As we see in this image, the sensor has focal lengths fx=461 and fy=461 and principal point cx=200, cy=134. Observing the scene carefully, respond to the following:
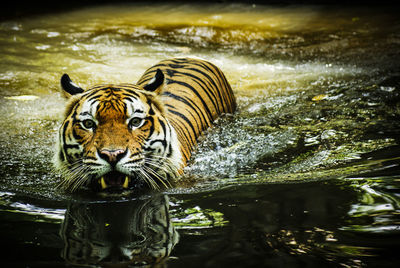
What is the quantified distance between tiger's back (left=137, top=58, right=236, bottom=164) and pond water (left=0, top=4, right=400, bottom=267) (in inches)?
5.4

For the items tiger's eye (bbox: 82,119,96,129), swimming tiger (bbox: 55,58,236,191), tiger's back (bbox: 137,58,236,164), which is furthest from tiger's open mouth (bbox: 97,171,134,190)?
tiger's back (bbox: 137,58,236,164)

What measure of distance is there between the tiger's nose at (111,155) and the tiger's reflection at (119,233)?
252 millimetres

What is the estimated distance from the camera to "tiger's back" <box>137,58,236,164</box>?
11.6 feet

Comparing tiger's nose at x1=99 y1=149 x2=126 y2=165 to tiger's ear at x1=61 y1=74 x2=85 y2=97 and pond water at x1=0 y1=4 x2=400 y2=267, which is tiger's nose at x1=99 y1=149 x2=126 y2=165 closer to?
pond water at x1=0 y1=4 x2=400 y2=267

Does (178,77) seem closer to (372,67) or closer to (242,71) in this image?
(242,71)

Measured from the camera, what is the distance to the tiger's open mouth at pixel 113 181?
2660mm

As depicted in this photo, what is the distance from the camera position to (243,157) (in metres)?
3.40

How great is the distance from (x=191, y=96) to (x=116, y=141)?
58.9 inches

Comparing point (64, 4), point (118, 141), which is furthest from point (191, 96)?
point (64, 4)

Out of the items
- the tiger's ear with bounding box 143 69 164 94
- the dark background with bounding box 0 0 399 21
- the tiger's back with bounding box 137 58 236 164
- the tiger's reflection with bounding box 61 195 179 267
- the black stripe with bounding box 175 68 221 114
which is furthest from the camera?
the dark background with bounding box 0 0 399 21

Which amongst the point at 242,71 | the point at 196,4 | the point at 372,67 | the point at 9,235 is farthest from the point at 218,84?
the point at 196,4

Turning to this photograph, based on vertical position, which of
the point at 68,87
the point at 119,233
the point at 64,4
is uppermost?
the point at 64,4

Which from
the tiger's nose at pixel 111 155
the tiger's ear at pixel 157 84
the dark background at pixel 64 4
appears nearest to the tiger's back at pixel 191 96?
the tiger's ear at pixel 157 84

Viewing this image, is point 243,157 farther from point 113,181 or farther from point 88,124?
point 88,124
